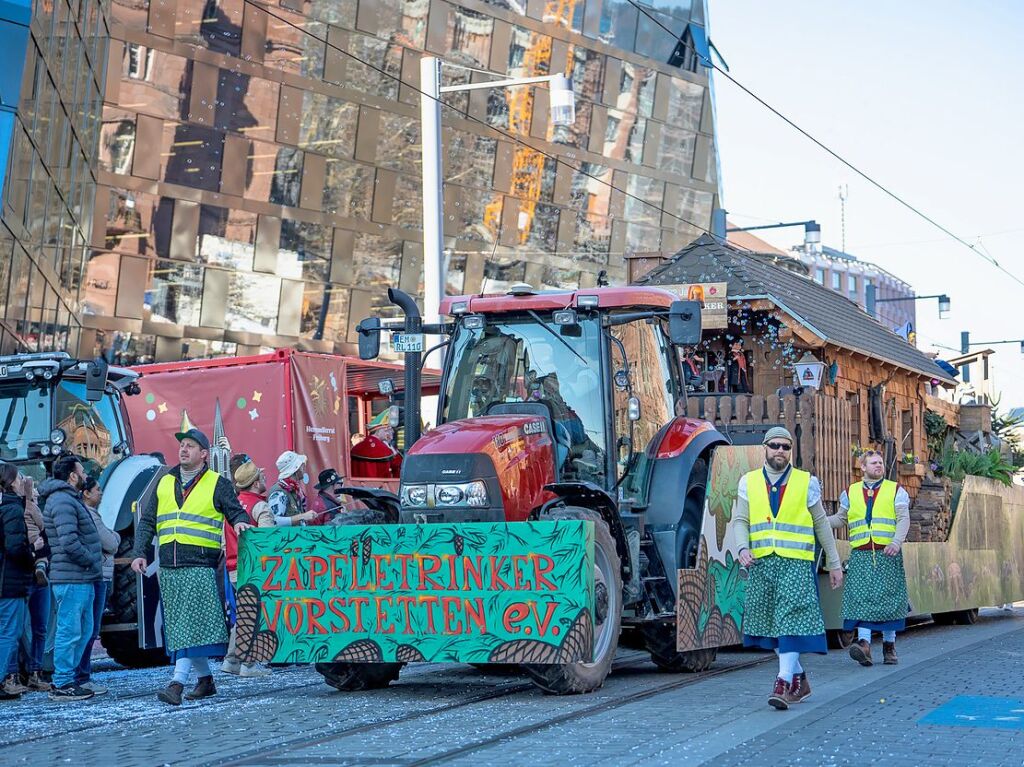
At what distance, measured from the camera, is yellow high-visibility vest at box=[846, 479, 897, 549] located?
43.7 ft

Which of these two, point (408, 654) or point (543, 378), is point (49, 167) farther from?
point (408, 654)

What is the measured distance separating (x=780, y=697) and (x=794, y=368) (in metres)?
12.0

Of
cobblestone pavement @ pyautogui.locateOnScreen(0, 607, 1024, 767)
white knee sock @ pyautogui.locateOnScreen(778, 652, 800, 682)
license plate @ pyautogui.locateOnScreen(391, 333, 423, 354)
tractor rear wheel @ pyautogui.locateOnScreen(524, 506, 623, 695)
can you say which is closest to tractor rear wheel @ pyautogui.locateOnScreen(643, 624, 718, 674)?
A: cobblestone pavement @ pyautogui.locateOnScreen(0, 607, 1024, 767)

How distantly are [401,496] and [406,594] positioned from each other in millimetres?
802

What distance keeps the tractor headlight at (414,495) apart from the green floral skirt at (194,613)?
1.38 meters

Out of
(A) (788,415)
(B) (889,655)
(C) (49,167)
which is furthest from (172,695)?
(C) (49,167)

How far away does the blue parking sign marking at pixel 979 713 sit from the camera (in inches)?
345

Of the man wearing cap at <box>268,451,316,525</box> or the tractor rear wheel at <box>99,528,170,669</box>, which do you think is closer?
the tractor rear wheel at <box>99,528,170,669</box>

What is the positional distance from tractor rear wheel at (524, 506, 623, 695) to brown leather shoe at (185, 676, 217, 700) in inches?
86.2

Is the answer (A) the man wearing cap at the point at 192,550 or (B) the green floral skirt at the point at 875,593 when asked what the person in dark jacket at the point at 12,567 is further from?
(B) the green floral skirt at the point at 875,593

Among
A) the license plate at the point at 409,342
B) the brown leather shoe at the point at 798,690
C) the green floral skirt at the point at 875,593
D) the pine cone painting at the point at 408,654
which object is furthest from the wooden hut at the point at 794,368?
the pine cone painting at the point at 408,654

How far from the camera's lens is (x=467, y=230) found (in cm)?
3909

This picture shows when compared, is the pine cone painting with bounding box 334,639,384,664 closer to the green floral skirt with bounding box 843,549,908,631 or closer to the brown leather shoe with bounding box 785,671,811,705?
the brown leather shoe with bounding box 785,671,811,705

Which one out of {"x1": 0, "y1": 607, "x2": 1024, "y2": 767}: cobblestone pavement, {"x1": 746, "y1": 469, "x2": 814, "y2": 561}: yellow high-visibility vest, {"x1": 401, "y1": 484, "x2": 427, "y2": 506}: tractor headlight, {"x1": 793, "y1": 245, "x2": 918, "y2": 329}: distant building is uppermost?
{"x1": 793, "y1": 245, "x2": 918, "y2": 329}: distant building
